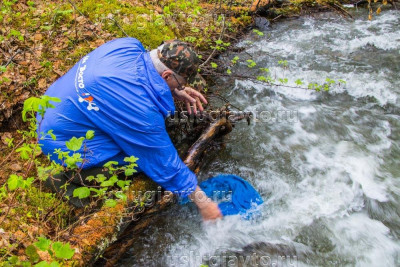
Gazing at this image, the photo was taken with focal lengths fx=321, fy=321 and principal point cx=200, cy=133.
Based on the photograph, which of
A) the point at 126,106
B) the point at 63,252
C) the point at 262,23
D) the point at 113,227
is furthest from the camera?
the point at 262,23

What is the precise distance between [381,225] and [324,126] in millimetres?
1888

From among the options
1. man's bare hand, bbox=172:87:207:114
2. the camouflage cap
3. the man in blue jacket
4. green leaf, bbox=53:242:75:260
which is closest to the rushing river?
the man in blue jacket

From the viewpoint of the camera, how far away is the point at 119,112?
9.68ft

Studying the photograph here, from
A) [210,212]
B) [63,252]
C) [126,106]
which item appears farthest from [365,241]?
[63,252]

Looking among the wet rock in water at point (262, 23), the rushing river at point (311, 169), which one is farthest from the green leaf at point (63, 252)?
the wet rock in water at point (262, 23)

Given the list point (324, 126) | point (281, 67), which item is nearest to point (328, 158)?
point (324, 126)

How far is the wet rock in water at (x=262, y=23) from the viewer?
789 cm

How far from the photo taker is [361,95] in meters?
5.77

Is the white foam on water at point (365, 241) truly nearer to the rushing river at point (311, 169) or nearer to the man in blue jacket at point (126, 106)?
the rushing river at point (311, 169)

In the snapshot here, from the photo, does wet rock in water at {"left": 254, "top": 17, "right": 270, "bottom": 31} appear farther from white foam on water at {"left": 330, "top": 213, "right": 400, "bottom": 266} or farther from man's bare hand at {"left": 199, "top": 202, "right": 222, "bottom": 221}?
man's bare hand at {"left": 199, "top": 202, "right": 222, "bottom": 221}

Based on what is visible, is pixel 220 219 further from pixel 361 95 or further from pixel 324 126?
pixel 361 95

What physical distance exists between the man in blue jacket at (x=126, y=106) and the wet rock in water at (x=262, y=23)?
5227mm

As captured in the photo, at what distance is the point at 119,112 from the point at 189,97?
974mm

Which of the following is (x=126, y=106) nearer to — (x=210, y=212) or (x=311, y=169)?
(x=210, y=212)
